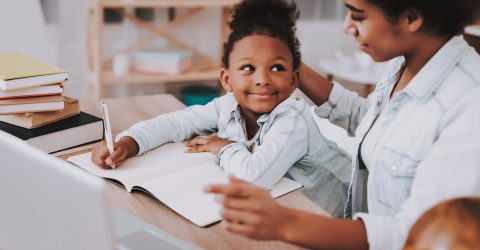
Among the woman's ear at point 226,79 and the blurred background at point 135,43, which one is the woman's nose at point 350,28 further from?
the blurred background at point 135,43

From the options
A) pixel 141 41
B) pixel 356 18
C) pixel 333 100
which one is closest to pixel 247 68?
pixel 333 100

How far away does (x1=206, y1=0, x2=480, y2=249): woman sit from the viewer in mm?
780

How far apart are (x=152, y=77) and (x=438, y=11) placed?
8.46ft

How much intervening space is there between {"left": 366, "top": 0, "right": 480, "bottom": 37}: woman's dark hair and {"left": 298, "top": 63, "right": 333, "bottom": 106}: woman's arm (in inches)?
18.7

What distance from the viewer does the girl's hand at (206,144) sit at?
130cm

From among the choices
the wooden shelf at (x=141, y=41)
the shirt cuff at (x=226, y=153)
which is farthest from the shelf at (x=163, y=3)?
the shirt cuff at (x=226, y=153)

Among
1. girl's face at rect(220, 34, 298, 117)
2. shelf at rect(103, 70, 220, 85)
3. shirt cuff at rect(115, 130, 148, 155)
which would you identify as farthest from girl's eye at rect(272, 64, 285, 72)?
shelf at rect(103, 70, 220, 85)

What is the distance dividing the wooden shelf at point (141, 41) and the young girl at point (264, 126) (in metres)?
1.82

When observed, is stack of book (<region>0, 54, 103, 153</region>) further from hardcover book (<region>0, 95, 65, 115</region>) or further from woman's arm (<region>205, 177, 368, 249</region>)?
woman's arm (<region>205, 177, 368, 249</region>)

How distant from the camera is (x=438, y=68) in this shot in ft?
3.23

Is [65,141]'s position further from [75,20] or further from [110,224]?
[75,20]

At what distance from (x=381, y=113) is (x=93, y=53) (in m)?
2.38

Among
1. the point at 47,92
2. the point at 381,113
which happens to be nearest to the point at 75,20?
the point at 47,92

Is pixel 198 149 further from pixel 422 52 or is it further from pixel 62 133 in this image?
pixel 422 52
